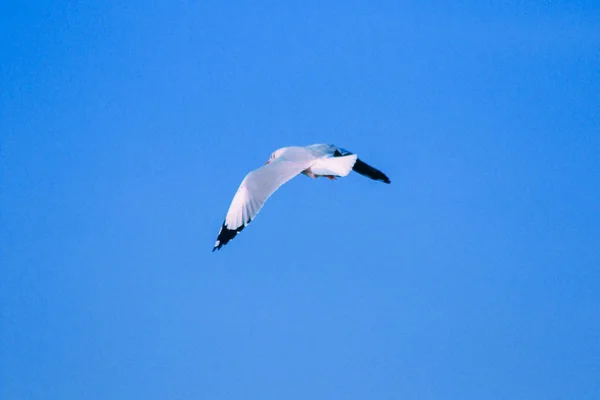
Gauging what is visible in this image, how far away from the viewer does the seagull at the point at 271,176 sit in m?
10.6

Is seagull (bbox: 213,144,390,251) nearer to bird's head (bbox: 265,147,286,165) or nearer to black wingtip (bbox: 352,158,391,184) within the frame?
bird's head (bbox: 265,147,286,165)

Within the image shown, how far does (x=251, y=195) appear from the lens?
34.9 feet

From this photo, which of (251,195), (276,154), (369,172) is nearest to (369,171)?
(369,172)

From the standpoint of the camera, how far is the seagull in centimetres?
1060

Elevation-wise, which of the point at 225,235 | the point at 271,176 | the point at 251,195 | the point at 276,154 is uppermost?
the point at 276,154

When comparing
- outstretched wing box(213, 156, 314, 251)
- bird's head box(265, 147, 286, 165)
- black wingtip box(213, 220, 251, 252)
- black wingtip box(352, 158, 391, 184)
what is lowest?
black wingtip box(213, 220, 251, 252)

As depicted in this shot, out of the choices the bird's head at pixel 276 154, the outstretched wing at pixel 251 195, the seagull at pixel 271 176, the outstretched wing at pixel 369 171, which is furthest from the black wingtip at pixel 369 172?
the outstretched wing at pixel 251 195

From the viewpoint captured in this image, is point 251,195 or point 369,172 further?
point 369,172

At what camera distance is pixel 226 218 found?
10.8 m

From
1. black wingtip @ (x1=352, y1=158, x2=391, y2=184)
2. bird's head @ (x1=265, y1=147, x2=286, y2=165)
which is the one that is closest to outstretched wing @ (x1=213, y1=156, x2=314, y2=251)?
bird's head @ (x1=265, y1=147, x2=286, y2=165)

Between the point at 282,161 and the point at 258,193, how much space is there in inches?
19.1

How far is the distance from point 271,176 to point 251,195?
0.23 meters

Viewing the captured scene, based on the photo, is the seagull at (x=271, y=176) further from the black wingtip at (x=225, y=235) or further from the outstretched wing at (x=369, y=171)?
the outstretched wing at (x=369, y=171)

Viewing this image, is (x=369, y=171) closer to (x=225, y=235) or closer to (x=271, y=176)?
(x=271, y=176)
